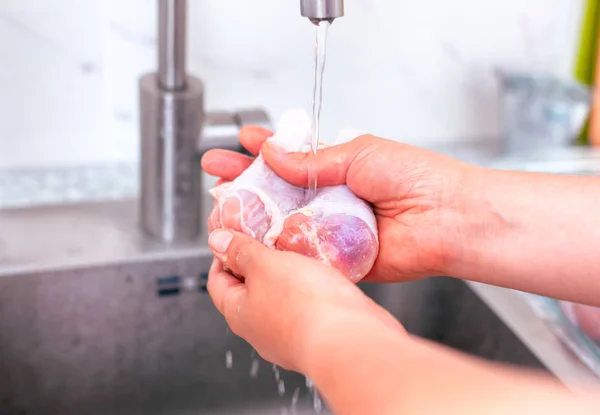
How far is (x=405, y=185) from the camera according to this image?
27.9 inches

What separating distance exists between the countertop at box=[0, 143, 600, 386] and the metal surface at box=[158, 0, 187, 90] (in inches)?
9.3

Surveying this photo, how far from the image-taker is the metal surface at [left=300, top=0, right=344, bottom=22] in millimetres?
525

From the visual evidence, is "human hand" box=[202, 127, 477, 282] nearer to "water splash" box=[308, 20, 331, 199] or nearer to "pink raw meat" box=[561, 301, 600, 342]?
"water splash" box=[308, 20, 331, 199]

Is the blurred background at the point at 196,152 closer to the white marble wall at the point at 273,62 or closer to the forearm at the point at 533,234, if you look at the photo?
the white marble wall at the point at 273,62

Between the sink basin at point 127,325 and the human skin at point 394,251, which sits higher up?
the human skin at point 394,251

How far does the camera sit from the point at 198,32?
97cm

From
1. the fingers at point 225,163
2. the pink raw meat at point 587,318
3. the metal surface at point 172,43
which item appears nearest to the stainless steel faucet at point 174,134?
the metal surface at point 172,43

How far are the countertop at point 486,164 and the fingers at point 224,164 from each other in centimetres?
31

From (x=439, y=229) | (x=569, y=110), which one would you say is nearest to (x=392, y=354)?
(x=439, y=229)

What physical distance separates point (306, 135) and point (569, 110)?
567mm

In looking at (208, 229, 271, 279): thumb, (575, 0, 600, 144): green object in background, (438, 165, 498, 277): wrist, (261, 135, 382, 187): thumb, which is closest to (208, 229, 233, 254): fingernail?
(208, 229, 271, 279): thumb

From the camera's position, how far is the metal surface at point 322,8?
0.53 meters

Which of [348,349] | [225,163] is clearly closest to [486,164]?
[225,163]

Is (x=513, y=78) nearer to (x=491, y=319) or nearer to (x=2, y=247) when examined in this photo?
(x=491, y=319)
